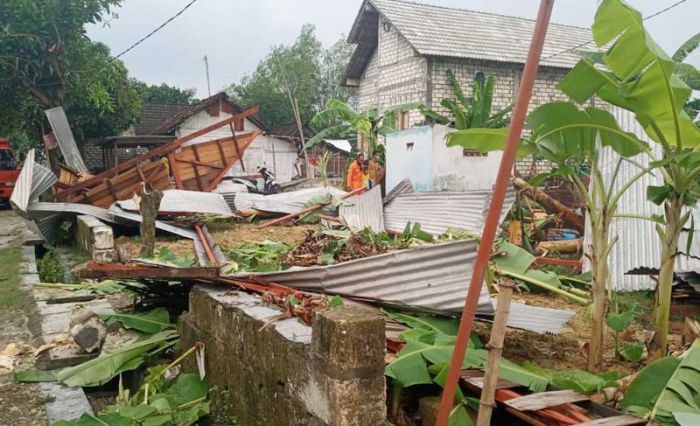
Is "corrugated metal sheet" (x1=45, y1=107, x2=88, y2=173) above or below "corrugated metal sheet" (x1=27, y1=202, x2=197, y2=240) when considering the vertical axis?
above

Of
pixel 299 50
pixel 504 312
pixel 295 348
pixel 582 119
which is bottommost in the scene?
pixel 295 348

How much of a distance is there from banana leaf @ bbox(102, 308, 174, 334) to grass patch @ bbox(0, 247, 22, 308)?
2660 millimetres

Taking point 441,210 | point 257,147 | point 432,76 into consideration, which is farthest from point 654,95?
point 257,147

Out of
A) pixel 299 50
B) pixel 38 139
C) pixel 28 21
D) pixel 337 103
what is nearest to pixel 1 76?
pixel 28 21

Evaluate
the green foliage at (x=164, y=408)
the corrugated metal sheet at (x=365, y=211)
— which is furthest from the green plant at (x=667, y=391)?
the corrugated metal sheet at (x=365, y=211)

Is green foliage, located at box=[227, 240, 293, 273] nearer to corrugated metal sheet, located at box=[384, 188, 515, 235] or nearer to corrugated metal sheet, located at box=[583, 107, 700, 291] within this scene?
corrugated metal sheet, located at box=[384, 188, 515, 235]

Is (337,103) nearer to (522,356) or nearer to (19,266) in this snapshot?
(19,266)

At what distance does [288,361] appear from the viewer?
Result: 312 cm

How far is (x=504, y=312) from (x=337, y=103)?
14.4 metres

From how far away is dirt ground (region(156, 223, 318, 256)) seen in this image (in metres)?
8.95

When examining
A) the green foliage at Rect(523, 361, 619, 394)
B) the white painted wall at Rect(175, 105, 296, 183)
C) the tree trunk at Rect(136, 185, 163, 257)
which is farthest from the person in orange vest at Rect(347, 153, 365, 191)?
the white painted wall at Rect(175, 105, 296, 183)

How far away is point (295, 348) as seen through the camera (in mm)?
3043

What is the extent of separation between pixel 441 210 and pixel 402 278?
16.4ft

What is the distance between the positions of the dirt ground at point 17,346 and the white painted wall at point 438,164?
7.89m
